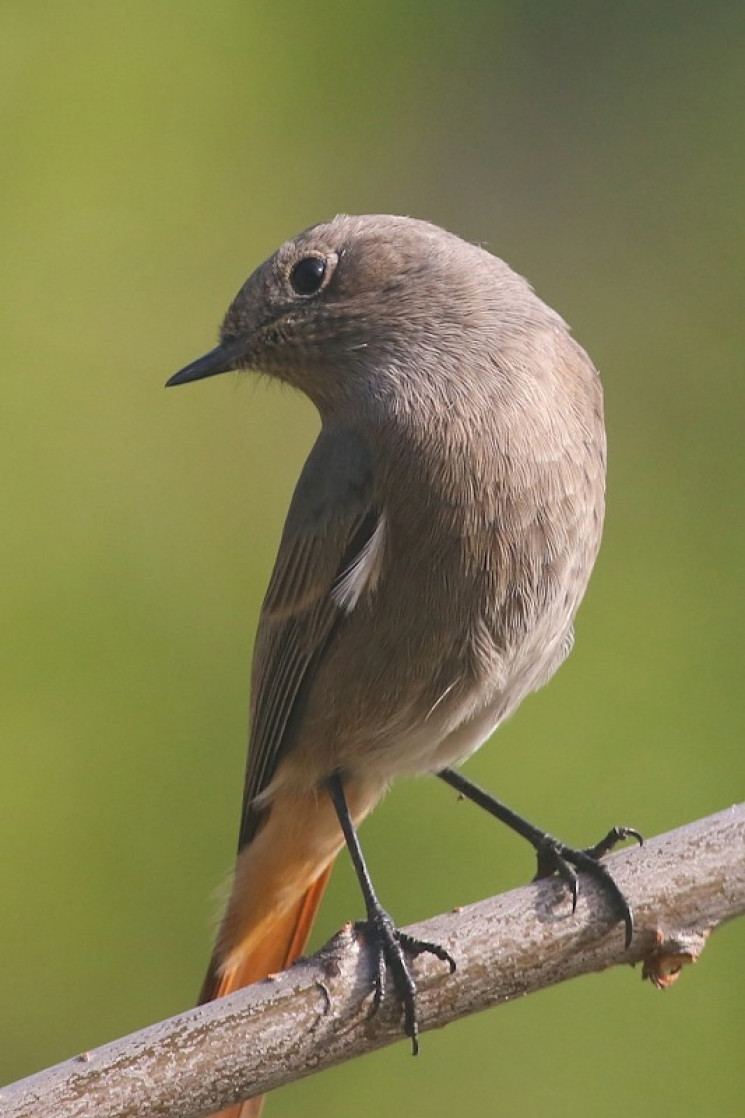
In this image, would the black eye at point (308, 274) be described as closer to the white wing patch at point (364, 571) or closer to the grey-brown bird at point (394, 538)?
the grey-brown bird at point (394, 538)

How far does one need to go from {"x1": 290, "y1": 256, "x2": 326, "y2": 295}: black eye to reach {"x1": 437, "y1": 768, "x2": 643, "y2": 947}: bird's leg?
1024 mm

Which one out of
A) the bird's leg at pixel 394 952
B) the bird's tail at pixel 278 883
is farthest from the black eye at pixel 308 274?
the bird's leg at pixel 394 952

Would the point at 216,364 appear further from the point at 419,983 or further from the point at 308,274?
the point at 419,983

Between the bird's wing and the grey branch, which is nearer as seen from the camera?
the grey branch

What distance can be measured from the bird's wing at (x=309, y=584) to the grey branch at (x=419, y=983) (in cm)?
63

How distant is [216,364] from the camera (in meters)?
3.58

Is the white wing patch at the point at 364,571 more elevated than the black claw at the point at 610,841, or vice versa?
the white wing patch at the point at 364,571

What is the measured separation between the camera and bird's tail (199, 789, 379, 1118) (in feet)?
11.7

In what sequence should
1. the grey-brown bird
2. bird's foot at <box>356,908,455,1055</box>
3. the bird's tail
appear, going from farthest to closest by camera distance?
the bird's tail < the grey-brown bird < bird's foot at <box>356,908,455,1055</box>

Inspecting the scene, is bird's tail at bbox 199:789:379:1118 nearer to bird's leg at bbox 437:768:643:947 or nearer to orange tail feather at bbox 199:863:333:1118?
orange tail feather at bbox 199:863:333:1118

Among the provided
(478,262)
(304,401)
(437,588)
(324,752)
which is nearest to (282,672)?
(324,752)

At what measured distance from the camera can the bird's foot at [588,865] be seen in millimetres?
2865

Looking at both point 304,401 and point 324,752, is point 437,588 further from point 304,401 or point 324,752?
point 304,401

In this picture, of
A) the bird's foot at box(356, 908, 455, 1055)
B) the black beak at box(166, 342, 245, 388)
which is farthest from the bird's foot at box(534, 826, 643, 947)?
the black beak at box(166, 342, 245, 388)
